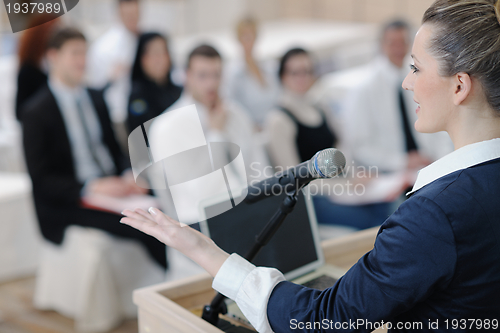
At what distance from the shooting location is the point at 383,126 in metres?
2.67

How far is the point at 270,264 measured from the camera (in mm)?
1035

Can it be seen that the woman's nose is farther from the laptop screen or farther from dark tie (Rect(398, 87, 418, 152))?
dark tie (Rect(398, 87, 418, 152))

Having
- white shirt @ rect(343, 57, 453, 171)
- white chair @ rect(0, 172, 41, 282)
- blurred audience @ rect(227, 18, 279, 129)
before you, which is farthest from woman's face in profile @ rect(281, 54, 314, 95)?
white chair @ rect(0, 172, 41, 282)

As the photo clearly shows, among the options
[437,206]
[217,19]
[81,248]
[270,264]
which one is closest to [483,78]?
[437,206]

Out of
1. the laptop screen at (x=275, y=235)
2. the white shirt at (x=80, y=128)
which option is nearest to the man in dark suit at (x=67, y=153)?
the white shirt at (x=80, y=128)

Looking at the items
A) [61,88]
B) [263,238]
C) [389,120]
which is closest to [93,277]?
[61,88]

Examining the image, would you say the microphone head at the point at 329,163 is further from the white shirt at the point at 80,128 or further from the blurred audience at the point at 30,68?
the blurred audience at the point at 30,68

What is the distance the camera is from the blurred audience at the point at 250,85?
3379mm

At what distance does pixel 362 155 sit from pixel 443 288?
6.70 feet

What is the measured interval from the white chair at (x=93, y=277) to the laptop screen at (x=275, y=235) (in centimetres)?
120

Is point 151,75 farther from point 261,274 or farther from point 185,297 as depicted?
point 261,274

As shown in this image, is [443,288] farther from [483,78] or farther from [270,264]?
[270,264]

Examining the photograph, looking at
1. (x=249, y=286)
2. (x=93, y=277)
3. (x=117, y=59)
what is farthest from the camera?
(x=117, y=59)

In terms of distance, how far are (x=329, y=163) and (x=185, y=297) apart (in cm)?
48
